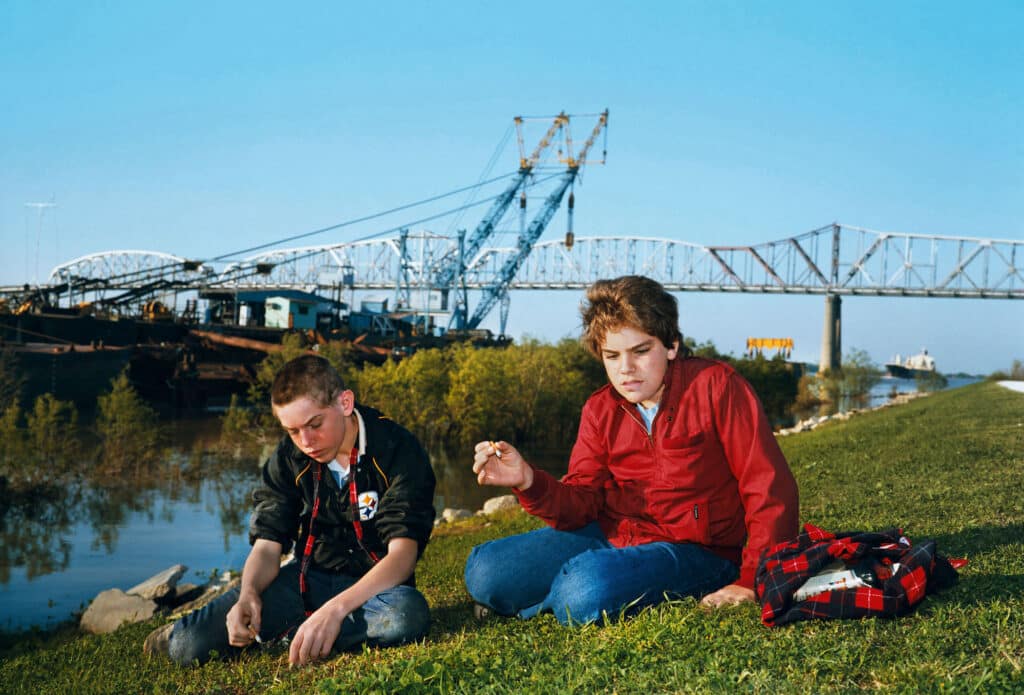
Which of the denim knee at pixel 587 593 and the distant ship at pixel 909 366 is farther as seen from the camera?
the distant ship at pixel 909 366

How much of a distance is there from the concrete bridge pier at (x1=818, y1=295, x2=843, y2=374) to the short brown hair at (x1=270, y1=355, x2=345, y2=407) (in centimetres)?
7470

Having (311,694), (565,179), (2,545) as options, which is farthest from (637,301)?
(565,179)

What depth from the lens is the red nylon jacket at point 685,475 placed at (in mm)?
3555

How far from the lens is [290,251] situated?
142 metres

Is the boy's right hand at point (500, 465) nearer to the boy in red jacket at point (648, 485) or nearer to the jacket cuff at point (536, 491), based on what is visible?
the boy in red jacket at point (648, 485)

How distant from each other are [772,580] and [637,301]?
117 centimetres

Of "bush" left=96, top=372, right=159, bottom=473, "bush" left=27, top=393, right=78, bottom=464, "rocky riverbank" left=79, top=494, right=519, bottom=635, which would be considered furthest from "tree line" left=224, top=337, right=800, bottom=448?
"rocky riverbank" left=79, top=494, right=519, bottom=635

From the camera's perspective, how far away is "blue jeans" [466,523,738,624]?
11.9 feet

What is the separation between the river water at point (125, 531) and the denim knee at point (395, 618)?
17.9 ft

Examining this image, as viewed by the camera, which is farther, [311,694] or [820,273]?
[820,273]

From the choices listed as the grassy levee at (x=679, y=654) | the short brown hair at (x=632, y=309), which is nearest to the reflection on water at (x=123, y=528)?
the grassy levee at (x=679, y=654)

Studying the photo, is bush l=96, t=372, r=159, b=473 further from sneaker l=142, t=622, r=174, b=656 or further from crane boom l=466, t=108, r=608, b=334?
crane boom l=466, t=108, r=608, b=334

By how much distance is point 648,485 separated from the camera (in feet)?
12.8

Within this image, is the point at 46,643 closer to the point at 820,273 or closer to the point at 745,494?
the point at 745,494
